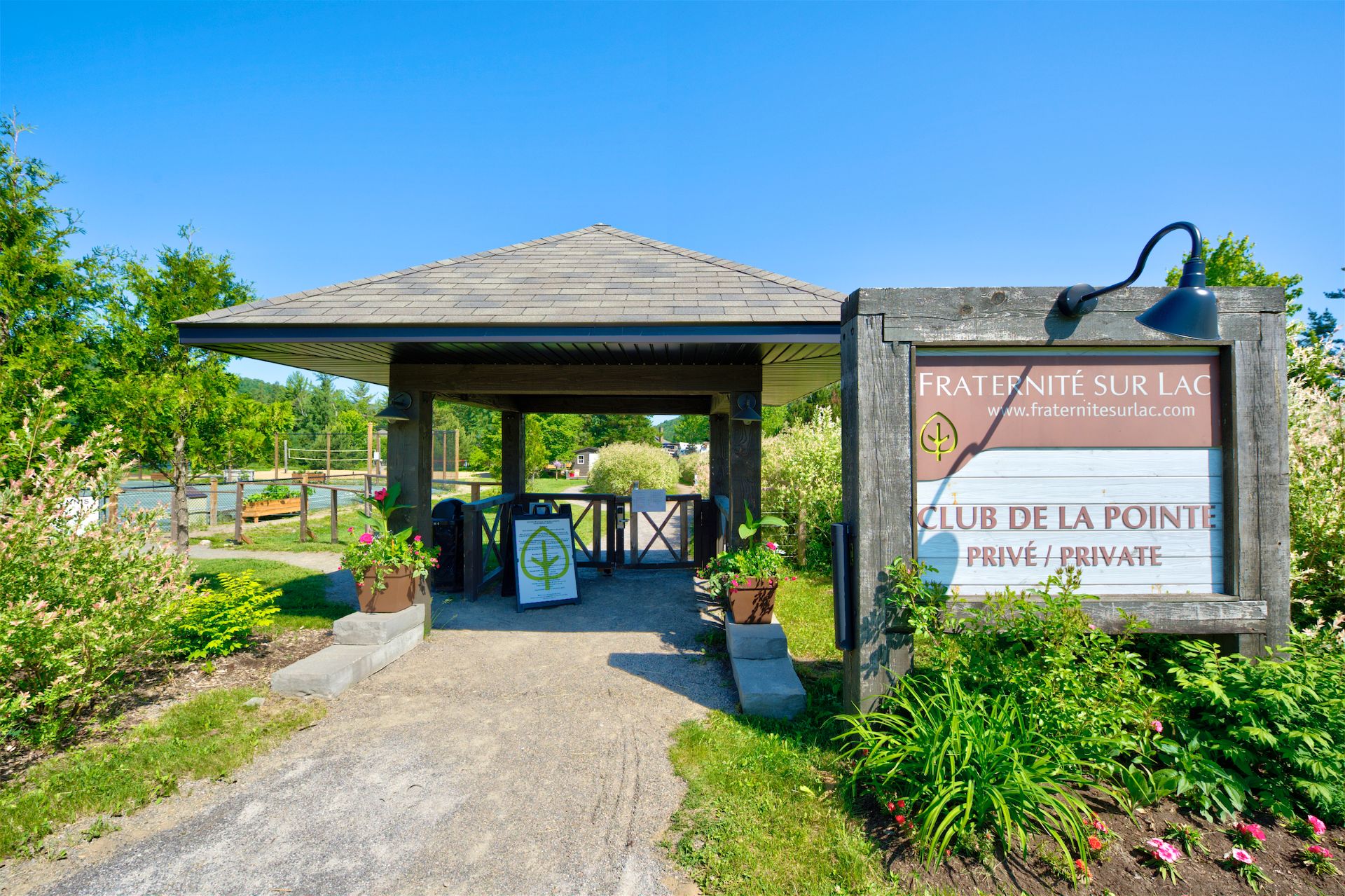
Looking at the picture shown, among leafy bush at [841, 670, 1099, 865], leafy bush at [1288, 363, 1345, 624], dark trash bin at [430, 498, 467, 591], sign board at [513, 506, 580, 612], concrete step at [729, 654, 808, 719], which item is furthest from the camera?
dark trash bin at [430, 498, 467, 591]

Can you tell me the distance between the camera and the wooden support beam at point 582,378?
5.77 meters

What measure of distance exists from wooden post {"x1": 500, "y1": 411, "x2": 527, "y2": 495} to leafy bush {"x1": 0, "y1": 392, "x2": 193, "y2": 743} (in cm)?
509

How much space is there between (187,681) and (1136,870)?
18.8ft

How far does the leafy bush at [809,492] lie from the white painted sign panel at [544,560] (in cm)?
392

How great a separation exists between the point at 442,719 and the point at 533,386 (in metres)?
3.13

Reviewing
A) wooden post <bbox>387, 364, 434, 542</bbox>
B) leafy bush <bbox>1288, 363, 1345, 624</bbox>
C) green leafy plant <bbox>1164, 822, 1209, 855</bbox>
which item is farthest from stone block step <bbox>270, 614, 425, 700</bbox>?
leafy bush <bbox>1288, 363, 1345, 624</bbox>

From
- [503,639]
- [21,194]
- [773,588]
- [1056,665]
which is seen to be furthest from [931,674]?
[21,194]

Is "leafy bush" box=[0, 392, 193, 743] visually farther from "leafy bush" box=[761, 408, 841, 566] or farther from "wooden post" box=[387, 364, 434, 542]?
"leafy bush" box=[761, 408, 841, 566]

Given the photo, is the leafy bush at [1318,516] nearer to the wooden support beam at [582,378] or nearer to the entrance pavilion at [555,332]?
the entrance pavilion at [555,332]

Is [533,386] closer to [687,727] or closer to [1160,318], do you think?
[687,727]

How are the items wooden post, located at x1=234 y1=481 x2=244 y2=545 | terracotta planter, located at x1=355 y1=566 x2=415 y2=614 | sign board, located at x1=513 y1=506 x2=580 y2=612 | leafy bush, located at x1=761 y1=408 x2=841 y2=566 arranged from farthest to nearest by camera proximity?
wooden post, located at x1=234 y1=481 x2=244 y2=545
leafy bush, located at x1=761 y1=408 x2=841 y2=566
sign board, located at x1=513 y1=506 x2=580 y2=612
terracotta planter, located at x1=355 y1=566 x2=415 y2=614

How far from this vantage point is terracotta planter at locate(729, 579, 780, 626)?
471 cm

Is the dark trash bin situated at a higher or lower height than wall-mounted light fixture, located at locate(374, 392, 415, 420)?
lower

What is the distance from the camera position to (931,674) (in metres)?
2.97
